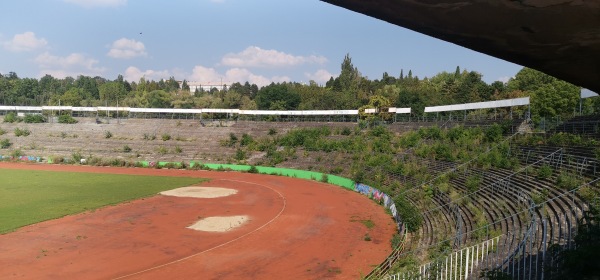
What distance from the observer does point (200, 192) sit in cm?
4428

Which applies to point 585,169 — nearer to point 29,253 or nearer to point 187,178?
point 29,253

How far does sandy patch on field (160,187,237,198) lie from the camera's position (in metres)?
42.6

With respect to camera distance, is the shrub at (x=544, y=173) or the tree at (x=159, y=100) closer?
the shrub at (x=544, y=173)

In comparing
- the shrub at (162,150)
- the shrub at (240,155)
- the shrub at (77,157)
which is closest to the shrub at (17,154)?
the shrub at (77,157)

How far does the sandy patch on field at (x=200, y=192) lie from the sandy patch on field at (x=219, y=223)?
10.0 m

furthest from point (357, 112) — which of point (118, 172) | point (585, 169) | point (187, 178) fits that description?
point (585, 169)

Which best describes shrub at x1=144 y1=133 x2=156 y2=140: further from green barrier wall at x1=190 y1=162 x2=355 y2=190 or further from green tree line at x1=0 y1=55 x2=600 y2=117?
green tree line at x1=0 y1=55 x2=600 y2=117

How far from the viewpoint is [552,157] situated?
29.0m

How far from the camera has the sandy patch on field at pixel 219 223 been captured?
2945 centimetres

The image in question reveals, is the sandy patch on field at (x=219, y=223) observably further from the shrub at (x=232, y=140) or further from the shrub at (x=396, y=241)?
the shrub at (x=232, y=140)

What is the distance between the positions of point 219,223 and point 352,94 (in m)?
78.6

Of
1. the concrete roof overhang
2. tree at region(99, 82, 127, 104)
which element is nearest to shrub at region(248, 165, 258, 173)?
the concrete roof overhang

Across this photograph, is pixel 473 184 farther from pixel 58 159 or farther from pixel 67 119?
pixel 67 119

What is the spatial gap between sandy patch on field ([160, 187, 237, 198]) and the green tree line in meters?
38.5
